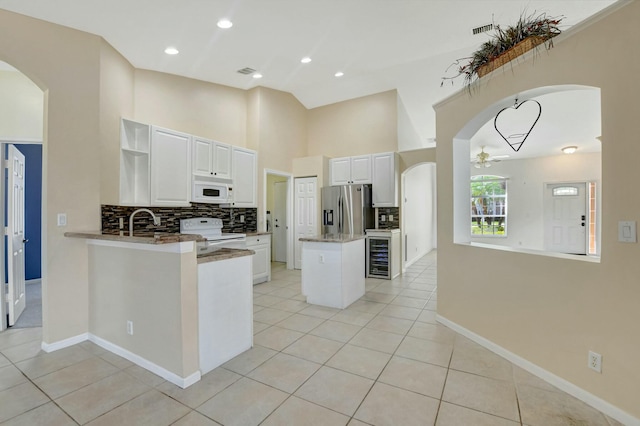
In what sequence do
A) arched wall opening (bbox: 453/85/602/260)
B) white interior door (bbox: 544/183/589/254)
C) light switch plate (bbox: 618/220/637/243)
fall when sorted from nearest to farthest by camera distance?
light switch plate (bbox: 618/220/637/243), arched wall opening (bbox: 453/85/602/260), white interior door (bbox: 544/183/589/254)

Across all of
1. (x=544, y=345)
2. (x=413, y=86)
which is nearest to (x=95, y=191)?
(x=544, y=345)

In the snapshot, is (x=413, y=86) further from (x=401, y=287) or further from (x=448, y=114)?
(x=401, y=287)

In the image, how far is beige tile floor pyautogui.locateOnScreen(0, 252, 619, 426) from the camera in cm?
178

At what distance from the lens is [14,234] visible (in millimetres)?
3289

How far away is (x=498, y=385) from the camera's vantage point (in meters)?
2.08

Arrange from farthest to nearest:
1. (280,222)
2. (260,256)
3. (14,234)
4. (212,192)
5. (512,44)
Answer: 1. (280,222)
2. (260,256)
3. (212,192)
4. (14,234)
5. (512,44)

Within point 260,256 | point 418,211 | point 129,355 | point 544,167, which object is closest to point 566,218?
point 544,167

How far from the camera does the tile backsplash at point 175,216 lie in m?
3.43

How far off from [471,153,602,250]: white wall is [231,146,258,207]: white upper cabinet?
671 cm

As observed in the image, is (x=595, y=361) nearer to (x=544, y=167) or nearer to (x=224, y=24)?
(x=224, y=24)

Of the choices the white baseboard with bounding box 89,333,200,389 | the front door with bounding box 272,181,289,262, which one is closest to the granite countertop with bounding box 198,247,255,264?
the white baseboard with bounding box 89,333,200,389

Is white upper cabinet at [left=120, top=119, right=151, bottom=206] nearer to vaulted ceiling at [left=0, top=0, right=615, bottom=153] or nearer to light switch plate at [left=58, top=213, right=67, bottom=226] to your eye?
light switch plate at [left=58, top=213, right=67, bottom=226]

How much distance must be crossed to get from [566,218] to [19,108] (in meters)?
10.8

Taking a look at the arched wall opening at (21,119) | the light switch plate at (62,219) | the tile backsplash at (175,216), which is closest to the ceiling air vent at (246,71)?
the tile backsplash at (175,216)
